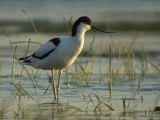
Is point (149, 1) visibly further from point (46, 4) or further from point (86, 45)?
point (86, 45)

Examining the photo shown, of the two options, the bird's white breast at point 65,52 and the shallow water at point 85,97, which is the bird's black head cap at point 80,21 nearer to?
the bird's white breast at point 65,52

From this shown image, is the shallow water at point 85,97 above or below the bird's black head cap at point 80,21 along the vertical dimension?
below

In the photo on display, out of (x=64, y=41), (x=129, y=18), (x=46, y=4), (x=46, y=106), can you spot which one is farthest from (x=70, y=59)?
(x=46, y=4)

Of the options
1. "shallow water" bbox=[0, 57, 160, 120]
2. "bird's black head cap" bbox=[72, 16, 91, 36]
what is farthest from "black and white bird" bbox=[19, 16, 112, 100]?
"shallow water" bbox=[0, 57, 160, 120]

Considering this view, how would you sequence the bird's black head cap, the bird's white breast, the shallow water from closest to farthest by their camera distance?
the shallow water
the bird's white breast
the bird's black head cap

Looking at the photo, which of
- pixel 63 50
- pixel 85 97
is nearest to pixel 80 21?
pixel 63 50

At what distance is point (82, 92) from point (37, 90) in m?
0.80

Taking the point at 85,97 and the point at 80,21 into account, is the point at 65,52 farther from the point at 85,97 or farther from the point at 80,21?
the point at 85,97

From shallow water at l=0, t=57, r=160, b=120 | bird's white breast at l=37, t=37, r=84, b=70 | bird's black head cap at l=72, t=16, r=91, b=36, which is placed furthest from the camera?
bird's black head cap at l=72, t=16, r=91, b=36

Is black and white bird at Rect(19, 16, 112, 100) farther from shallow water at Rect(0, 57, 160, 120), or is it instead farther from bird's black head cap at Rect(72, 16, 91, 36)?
shallow water at Rect(0, 57, 160, 120)

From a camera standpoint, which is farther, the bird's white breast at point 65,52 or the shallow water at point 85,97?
the bird's white breast at point 65,52

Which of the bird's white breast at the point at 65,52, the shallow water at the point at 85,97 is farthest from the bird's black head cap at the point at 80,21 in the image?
the shallow water at the point at 85,97

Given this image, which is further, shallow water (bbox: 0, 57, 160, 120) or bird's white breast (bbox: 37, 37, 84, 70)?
bird's white breast (bbox: 37, 37, 84, 70)

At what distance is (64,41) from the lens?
38.9 ft
